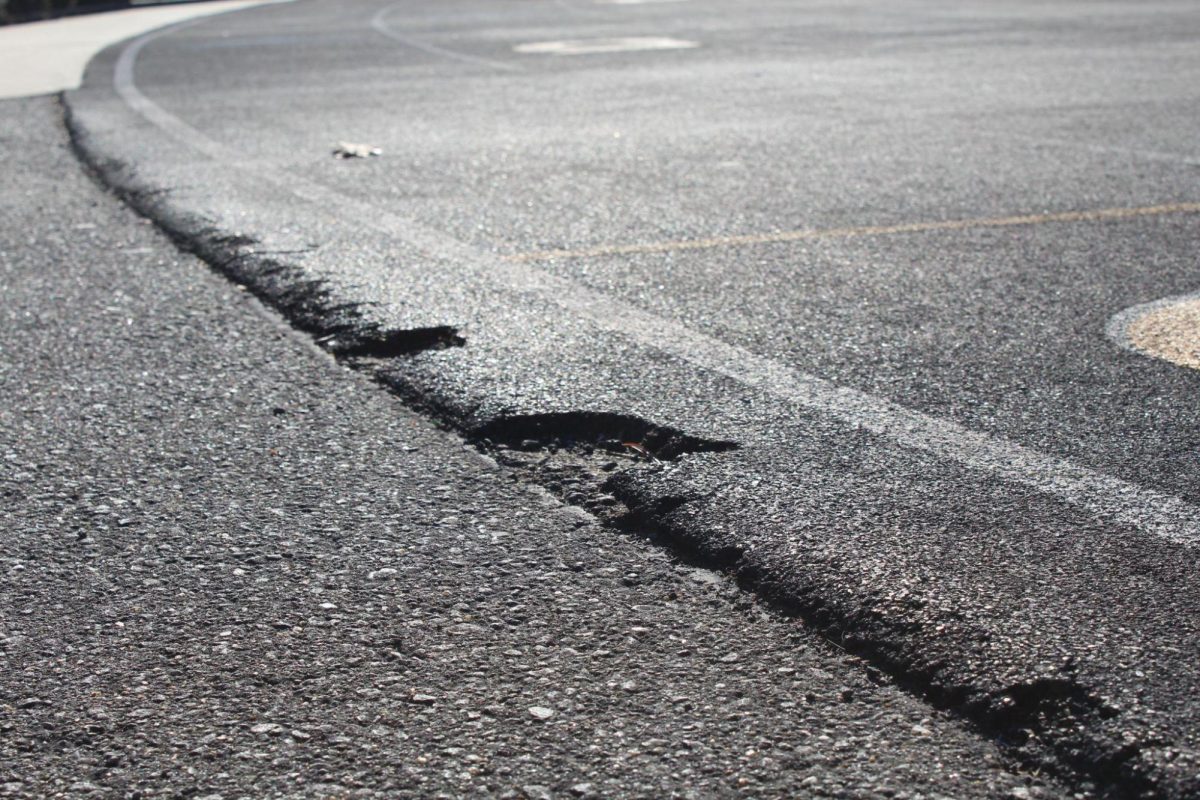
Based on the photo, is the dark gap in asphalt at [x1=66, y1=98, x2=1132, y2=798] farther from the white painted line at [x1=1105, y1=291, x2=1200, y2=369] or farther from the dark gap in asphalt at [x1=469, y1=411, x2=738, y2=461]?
Answer: the white painted line at [x1=1105, y1=291, x2=1200, y2=369]

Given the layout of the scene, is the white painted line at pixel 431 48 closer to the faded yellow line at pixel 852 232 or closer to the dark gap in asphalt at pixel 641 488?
the faded yellow line at pixel 852 232

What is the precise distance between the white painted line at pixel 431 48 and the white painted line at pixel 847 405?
22.3 feet

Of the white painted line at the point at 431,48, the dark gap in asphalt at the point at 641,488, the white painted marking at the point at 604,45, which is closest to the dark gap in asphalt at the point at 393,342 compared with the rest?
the dark gap in asphalt at the point at 641,488

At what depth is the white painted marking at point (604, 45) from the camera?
13578 mm

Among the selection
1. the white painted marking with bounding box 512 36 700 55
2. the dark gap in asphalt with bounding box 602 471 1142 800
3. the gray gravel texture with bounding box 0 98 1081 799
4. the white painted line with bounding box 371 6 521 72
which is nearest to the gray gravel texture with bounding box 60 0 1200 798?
the dark gap in asphalt with bounding box 602 471 1142 800

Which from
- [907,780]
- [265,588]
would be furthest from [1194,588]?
[265,588]

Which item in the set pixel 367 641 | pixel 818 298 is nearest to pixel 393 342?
pixel 818 298

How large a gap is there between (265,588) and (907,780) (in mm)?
1155

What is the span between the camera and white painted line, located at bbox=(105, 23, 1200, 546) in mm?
2752

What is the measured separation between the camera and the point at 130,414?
3.47m

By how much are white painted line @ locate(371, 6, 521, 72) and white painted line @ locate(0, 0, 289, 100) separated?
302 centimetres

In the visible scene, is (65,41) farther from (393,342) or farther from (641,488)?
(641,488)

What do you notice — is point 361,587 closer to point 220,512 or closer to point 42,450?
point 220,512

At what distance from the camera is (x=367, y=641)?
2311 millimetres
